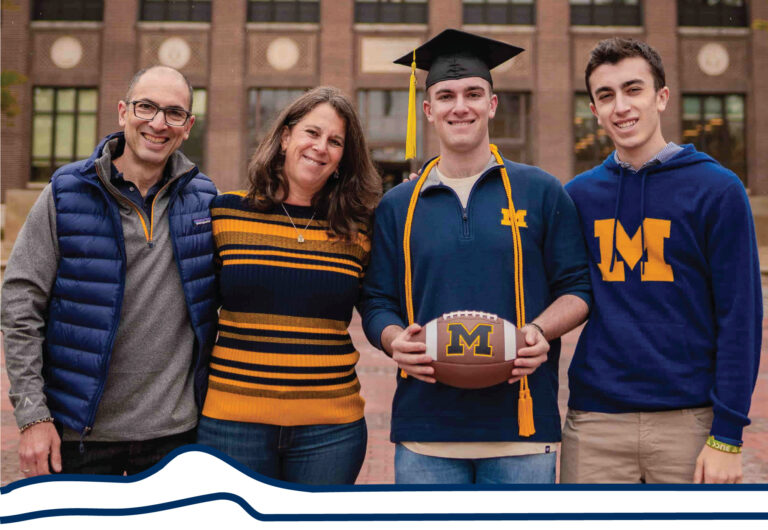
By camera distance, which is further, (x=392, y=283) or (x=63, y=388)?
(x=392, y=283)

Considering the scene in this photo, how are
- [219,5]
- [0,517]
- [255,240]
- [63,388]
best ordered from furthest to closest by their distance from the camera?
[219,5] → [255,240] → [63,388] → [0,517]

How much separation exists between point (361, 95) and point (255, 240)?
2219 cm

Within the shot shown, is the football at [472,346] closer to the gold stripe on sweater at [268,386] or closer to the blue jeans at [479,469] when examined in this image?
the blue jeans at [479,469]

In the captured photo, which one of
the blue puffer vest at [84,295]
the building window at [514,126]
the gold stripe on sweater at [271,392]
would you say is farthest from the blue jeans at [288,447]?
the building window at [514,126]

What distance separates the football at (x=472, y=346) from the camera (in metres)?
2.39

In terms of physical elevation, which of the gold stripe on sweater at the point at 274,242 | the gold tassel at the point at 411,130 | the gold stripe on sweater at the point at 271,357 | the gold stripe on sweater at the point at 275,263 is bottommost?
the gold stripe on sweater at the point at 271,357

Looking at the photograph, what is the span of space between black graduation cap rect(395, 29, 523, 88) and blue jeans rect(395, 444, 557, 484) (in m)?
1.69

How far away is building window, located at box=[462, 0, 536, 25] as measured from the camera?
24.2 meters

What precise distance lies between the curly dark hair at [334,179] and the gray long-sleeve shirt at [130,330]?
469 millimetres

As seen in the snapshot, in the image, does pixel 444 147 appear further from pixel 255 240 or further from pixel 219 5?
pixel 219 5

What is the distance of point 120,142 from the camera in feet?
9.48

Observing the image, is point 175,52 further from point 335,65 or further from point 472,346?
point 472,346

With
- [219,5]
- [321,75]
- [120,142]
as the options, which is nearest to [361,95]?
[321,75]

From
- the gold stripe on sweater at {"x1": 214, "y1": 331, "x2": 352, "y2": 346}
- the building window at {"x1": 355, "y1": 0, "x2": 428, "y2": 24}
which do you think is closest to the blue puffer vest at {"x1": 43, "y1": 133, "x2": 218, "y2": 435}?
the gold stripe on sweater at {"x1": 214, "y1": 331, "x2": 352, "y2": 346}
